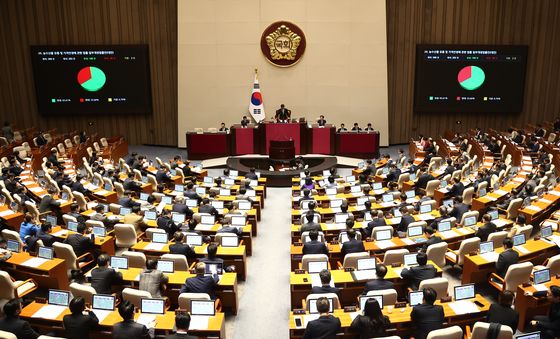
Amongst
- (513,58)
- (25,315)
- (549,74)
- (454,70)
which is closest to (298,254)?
(25,315)

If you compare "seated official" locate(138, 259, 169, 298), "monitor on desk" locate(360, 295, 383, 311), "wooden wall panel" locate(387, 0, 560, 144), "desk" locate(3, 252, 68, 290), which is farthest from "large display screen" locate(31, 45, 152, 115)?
"monitor on desk" locate(360, 295, 383, 311)

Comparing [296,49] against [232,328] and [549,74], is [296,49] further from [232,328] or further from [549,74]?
[232,328]

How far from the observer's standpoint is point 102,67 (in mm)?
23594

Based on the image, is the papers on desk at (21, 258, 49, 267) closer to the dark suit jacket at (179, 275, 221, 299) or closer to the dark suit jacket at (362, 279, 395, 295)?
the dark suit jacket at (179, 275, 221, 299)

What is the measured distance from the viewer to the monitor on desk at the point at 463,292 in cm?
742

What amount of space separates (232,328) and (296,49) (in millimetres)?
17196

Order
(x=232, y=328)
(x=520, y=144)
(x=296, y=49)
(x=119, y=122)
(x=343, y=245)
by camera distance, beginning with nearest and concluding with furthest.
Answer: (x=232, y=328)
(x=343, y=245)
(x=520, y=144)
(x=296, y=49)
(x=119, y=122)

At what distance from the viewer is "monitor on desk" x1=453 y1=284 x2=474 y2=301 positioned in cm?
742

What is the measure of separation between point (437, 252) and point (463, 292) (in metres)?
1.80

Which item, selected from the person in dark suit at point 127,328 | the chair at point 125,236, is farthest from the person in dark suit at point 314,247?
the chair at point 125,236

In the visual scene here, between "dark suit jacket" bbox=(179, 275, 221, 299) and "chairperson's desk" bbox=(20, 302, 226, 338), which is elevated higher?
"dark suit jacket" bbox=(179, 275, 221, 299)

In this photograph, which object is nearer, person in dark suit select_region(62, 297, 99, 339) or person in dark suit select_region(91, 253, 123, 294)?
person in dark suit select_region(62, 297, 99, 339)

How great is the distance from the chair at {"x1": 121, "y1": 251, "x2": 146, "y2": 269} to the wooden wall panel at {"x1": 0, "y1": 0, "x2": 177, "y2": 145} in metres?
16.6

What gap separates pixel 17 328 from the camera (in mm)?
6395
